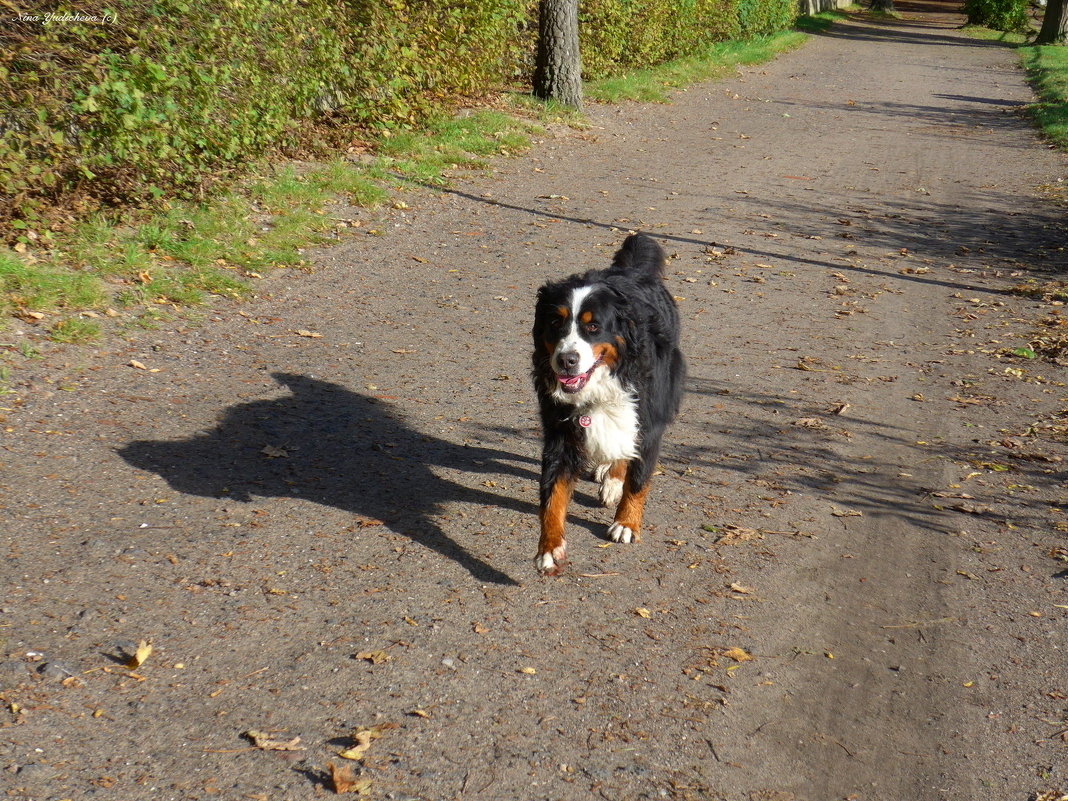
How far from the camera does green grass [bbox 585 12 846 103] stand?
18.1 metres

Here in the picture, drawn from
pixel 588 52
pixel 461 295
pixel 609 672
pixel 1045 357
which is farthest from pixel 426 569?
pixel 588 52

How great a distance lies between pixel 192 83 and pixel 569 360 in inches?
210

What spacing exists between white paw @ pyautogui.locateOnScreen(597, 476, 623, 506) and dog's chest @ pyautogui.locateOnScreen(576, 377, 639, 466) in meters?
0.58

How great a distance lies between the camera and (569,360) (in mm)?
4371

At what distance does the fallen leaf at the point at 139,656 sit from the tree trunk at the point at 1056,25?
39.4m

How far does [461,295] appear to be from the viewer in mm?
8539

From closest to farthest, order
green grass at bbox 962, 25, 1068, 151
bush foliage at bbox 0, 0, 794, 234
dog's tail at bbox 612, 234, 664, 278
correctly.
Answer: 1. dog's tail at bbox 612, 234, 664, 278
2. bush foliage at bbox 0, 0, 794, 234
3. green grass at bbox 962, 25, 1068, 151

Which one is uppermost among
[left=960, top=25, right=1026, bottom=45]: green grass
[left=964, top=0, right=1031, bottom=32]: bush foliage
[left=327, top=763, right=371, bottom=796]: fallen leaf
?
[left=327, top=763, right=371, bottom=796]: fallen leaf

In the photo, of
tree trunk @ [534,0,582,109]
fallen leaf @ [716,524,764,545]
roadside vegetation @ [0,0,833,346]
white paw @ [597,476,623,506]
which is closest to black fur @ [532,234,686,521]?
white paw @ [597,476,623,506]

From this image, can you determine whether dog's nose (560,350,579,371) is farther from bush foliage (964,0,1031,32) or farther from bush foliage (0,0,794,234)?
bush foliage (964,0,1031,32)

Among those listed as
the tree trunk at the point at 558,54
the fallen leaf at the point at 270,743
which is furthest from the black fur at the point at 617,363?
the tree trunk at the point at 558,54

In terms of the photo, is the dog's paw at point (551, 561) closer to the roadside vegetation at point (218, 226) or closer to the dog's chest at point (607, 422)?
the dog's chest at point (607, 422)

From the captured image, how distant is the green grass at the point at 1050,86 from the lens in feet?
59.2

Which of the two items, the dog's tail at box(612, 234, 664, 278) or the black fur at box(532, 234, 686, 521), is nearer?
the black fur at box(532, 234, 686, 521)
